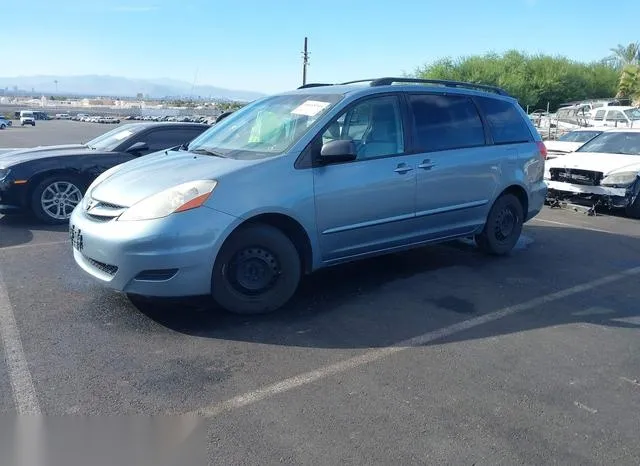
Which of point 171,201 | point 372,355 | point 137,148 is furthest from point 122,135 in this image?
point 372,355

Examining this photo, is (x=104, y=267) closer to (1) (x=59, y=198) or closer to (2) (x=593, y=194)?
(1) (x=59, y=198)

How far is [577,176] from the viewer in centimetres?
969

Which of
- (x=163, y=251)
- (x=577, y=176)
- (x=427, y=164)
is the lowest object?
(x=163, y=251)

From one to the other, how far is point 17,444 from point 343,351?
204cm

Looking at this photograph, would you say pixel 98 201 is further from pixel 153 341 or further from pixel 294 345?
pixel 294 345

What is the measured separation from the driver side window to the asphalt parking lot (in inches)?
51.7

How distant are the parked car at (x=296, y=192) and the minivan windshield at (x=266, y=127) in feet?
0.05

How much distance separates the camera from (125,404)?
3.18 metres

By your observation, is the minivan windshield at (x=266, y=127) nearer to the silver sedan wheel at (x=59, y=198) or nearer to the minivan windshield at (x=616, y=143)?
the silver sedan wheel at (x=59, y=198)

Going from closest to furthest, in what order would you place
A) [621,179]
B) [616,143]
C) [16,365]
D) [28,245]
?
[16,365]
[28,245]
[621,179]
[616,143]

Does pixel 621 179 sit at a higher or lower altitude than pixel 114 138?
lower

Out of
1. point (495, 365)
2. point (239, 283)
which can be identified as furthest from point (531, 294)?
point (239, 283)

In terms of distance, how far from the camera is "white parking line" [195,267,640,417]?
10.6 ft

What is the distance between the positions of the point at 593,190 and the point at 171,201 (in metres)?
7.77
